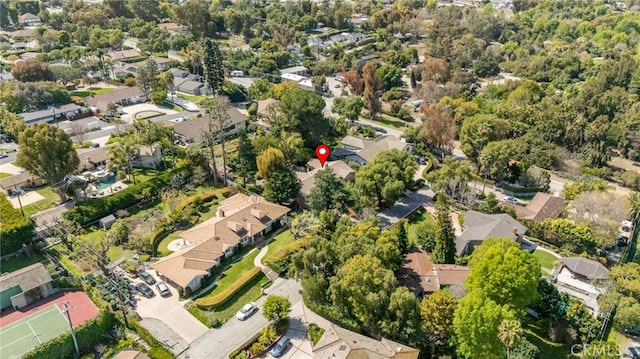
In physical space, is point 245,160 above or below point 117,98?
below

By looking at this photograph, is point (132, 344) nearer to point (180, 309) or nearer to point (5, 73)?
point (180, 309)

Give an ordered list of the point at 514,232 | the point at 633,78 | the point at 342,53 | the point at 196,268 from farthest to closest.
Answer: the point at 342,53 → the point at 633,78 → the point at 514,232 → the point at 196,268

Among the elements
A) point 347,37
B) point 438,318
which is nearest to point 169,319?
point 438,318

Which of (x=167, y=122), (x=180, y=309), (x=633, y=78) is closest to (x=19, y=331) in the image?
(x=180, y=309)

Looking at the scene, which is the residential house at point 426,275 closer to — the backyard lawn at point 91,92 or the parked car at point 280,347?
the parked car at point 280,347

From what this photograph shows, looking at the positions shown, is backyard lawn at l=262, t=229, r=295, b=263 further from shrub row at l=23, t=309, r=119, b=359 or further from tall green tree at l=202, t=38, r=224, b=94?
tall green tree at l=202, t=38, r=224, b=94

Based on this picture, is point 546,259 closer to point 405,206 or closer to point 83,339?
point 405,206

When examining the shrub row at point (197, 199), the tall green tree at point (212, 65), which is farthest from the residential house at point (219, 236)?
the tall green tree at point (212, 65)
